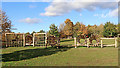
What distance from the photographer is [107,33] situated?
64062 mm

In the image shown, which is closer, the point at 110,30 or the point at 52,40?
the point at 52,40

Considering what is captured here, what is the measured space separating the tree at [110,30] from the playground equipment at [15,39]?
51857 millimetres

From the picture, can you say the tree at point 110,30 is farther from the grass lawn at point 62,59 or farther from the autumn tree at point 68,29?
the grass lawn at point 62,59

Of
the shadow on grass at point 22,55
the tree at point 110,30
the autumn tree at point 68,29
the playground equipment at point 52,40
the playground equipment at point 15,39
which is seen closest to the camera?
the shadow on grass at point 22,55

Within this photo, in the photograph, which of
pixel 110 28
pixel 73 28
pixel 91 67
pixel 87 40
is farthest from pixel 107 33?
pixel 91 67

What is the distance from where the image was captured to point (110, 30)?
6284cm

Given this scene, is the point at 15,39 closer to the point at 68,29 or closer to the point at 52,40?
the point at 52,40

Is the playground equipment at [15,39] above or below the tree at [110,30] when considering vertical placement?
below

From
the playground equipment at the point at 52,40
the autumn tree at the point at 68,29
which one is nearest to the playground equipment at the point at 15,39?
the playground equipment at the point at 52,40

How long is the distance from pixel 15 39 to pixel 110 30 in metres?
53.9

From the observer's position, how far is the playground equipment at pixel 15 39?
65.1 ft

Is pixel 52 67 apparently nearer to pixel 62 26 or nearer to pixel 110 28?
pixel 62 26

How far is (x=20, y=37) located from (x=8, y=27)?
3.11 meters

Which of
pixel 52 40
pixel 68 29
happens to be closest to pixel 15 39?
pixel 52 40
